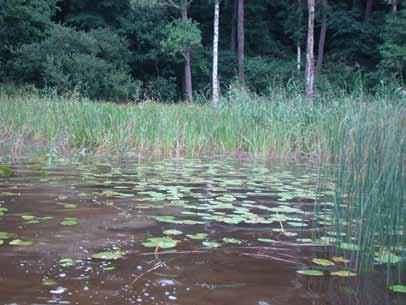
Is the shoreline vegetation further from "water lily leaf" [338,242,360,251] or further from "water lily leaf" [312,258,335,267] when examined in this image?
"water lily leaf" [312,258,335,267]

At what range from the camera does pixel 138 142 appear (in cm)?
859

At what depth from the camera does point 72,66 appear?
2238cm

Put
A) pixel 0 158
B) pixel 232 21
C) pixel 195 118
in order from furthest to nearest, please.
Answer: pixel 232 21 < pixel 195 118 < pixel 0 158

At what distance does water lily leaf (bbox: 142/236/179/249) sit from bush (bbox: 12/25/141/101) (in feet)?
62.6

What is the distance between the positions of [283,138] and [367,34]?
68.2 ft

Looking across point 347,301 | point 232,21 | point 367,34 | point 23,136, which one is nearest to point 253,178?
point 347,301

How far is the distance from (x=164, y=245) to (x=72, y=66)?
20376 millimetres

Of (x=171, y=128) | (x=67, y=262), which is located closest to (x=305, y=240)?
(x=67, y=262)

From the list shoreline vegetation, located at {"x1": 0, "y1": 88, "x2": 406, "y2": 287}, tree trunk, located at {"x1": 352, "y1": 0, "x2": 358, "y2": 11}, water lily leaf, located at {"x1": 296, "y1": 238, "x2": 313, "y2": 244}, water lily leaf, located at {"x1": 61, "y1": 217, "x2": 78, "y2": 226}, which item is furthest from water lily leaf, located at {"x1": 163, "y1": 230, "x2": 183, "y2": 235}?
tree trunk, located at {"x1": 352, "y1": 0, "x2": 358, "y2": 11}

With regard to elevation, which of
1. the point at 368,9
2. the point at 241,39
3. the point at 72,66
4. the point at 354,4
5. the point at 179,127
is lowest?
the point at 179,127

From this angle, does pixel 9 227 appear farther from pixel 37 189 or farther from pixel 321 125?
pixel 321 125

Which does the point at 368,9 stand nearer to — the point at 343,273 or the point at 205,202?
the point at 205,202

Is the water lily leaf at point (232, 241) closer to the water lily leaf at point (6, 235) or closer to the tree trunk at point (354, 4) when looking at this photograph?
the water lily leaf at point (6, 235)

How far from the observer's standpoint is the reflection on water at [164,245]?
2342 millimetres
